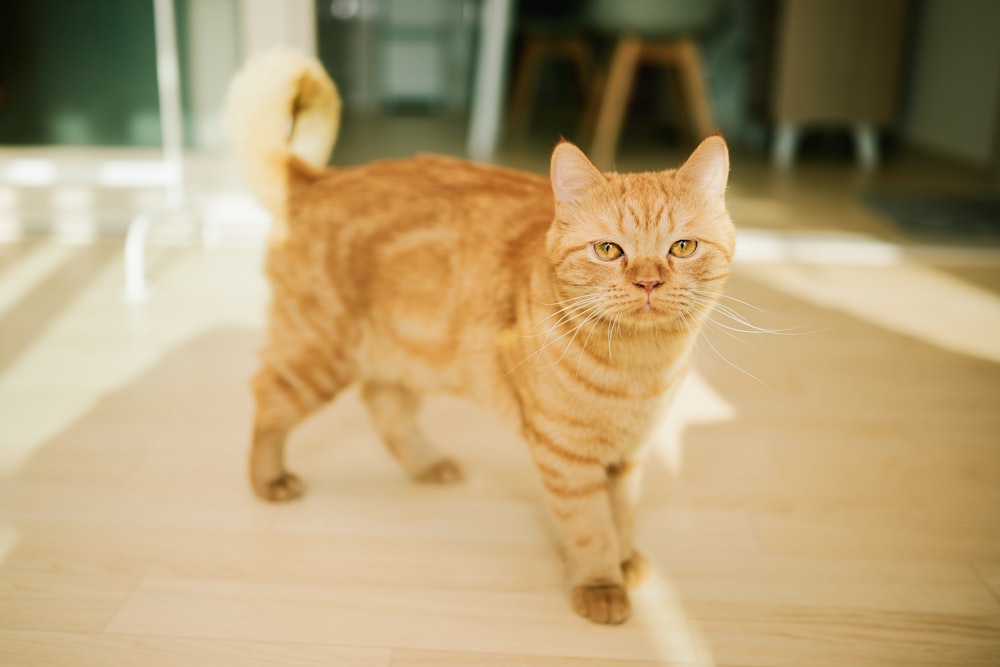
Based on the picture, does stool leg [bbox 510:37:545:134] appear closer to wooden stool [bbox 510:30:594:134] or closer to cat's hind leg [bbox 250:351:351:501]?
wooden stool [bbox 510:30:594:134]

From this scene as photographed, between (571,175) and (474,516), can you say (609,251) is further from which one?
(474,516)

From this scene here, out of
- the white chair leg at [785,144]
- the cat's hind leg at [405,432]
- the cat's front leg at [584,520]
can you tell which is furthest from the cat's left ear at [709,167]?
the white chair leg at [785,144]

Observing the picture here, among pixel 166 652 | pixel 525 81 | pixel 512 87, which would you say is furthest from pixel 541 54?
pixel 166 652

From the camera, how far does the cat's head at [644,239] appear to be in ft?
3.84

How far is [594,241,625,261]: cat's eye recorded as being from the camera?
3.94 feet

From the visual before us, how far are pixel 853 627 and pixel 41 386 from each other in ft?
5.78

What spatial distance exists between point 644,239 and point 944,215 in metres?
2.64

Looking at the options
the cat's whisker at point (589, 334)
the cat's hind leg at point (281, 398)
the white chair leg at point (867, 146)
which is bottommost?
the cat's hind leg at point (281, 398)

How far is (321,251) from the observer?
58.6 inches

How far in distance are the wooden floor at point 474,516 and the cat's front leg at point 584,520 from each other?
0.15ft

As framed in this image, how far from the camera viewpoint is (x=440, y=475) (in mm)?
1669

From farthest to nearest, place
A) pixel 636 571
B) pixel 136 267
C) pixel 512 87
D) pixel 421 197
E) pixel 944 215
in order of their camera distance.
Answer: pixel 512 87 < pixel 944 215 < pixel 136 267 < pixel 421 197 < pixel 636 571

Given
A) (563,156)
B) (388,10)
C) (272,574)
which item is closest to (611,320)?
(563,156)

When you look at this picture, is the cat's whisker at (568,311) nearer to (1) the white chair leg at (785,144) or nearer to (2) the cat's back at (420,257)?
(2) the cat's back at (420,257)
